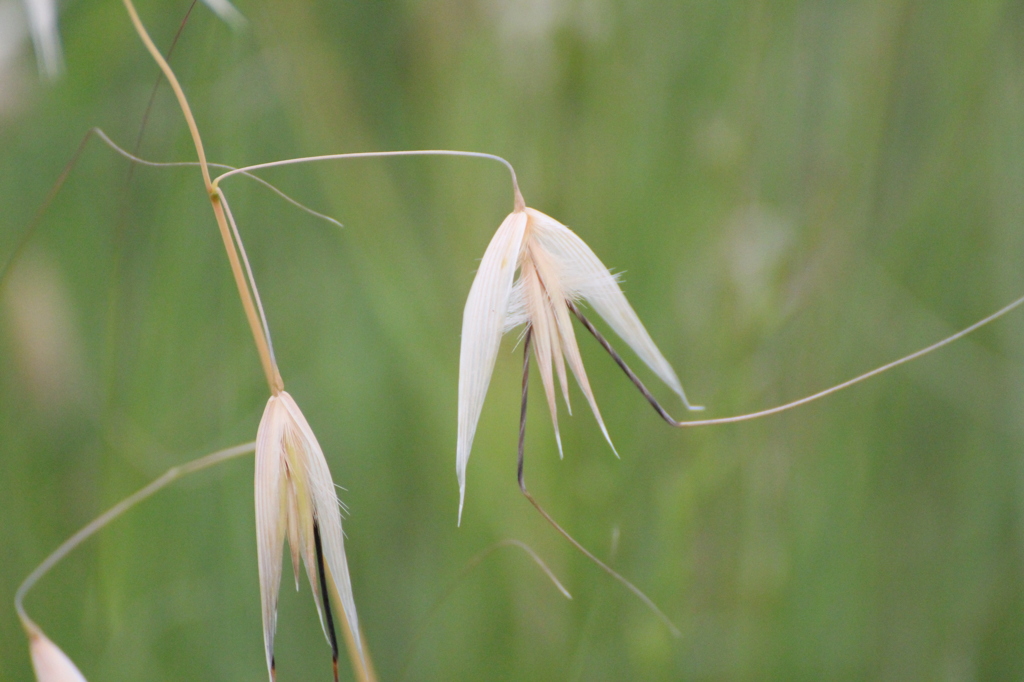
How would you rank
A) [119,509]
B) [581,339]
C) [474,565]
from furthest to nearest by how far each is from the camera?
1. [581,339]
2. [474,565]
3. [119,509]

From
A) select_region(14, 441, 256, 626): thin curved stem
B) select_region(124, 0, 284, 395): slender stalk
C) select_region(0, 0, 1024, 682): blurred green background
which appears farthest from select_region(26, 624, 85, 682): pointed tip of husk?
select_region(0, 0, 1024, 682): blurred green background

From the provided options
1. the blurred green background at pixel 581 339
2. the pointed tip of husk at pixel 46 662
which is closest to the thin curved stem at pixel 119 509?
the pointed tip of husk at pixel 46 662

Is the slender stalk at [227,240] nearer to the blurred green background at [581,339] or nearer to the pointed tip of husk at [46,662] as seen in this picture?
the pointed tip of husk at [46,662]

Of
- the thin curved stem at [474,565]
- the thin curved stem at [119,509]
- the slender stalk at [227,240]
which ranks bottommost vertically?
the thin curved stem at [474,565]

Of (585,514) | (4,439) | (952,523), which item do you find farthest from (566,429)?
(4,439)

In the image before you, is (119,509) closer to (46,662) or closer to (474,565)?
(46,662)

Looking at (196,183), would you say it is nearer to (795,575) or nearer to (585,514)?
(585,514)

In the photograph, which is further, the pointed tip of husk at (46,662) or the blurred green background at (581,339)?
the blurred green background at (581,339)

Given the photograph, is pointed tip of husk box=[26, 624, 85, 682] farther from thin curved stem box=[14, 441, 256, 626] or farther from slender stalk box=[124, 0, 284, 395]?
slender stalk box=[124, 0, 284, 395]

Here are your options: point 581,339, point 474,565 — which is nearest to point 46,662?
point 474,565

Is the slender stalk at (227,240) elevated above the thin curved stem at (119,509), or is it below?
above
